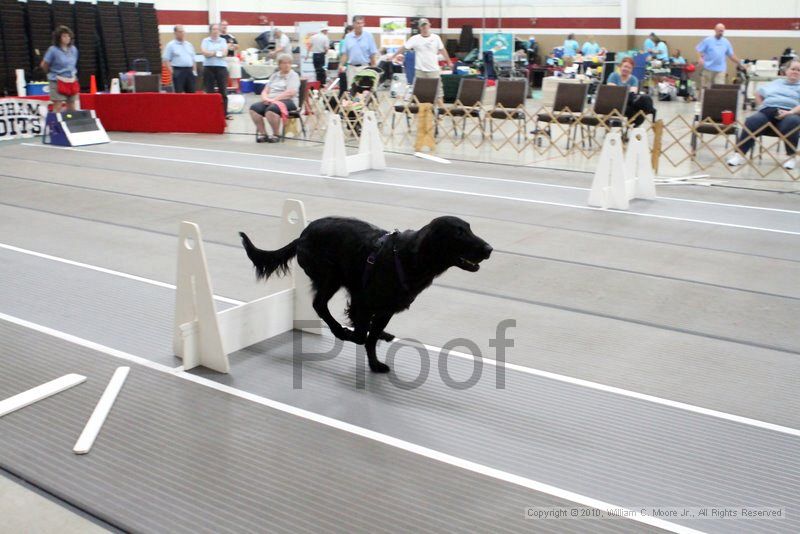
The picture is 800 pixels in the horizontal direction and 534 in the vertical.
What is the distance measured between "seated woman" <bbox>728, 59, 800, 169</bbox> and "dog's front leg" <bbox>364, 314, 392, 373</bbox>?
8070mm

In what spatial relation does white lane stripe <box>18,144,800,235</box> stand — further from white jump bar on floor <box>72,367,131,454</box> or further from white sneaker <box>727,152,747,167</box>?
white jump bar on floor <box>72,367,131,454</box>

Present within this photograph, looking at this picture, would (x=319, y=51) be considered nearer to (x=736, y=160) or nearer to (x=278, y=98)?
Result: (x=278, y=98)

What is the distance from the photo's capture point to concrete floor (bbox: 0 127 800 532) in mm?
4453

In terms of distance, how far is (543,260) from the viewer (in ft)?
21.5

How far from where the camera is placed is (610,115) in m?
11.5

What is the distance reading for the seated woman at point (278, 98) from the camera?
1309 cm

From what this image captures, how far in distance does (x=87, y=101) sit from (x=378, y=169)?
7.19m

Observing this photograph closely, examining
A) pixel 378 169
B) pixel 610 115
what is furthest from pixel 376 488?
pixel 610 115

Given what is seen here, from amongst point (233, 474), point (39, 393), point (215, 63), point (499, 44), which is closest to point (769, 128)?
point (233, 474)

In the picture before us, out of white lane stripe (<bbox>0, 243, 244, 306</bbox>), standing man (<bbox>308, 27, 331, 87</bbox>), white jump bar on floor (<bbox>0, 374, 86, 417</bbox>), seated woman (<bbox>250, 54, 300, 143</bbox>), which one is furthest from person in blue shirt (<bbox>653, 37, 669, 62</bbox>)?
white jump bar on floor (<bbox>0, 374, 86, 417</bbox>)

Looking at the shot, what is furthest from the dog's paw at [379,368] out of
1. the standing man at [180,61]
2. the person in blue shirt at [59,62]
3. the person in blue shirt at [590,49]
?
the person in blue shirt at [590,49]

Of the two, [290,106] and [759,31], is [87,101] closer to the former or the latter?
[290,106]

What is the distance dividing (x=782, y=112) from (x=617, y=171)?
3.60 m

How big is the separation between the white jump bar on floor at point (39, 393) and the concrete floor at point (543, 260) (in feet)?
2.31
